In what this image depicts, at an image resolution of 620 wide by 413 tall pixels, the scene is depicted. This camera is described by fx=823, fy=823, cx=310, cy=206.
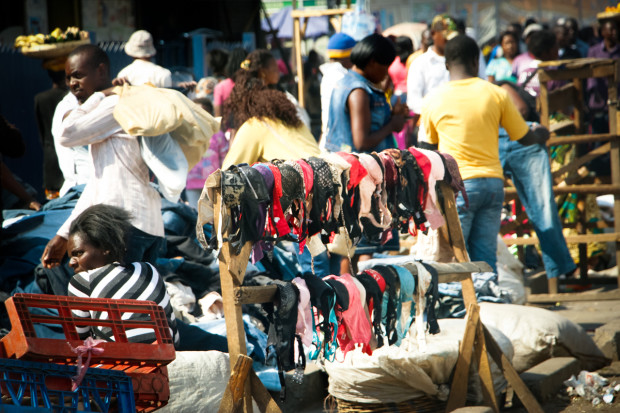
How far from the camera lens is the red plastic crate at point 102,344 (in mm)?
2830

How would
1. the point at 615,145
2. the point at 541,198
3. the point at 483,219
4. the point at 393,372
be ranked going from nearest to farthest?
1. the point at 393,372
2. the point at 483,219
3. the point at 541,198
4. the point at 615,145

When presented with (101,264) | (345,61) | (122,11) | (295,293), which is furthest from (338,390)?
(122,11)

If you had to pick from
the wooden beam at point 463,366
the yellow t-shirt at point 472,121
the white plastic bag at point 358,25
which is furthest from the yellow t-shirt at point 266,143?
the white plastic bag at point 358,25

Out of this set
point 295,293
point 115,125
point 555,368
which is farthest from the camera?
point 555,368

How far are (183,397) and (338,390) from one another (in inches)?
36.1

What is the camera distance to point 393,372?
4.29 m

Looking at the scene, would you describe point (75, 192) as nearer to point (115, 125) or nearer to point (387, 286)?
point (115, 125)

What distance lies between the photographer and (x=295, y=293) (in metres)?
3.49

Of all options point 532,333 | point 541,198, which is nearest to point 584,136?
point 541,198

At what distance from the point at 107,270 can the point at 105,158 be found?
3.88 feet

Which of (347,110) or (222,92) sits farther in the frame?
(222,92)

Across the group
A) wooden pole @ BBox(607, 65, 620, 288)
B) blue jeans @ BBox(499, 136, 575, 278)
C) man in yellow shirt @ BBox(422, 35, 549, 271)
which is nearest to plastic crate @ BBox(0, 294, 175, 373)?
man in yellow shirt @ BBox(422, 35, 549, 271)

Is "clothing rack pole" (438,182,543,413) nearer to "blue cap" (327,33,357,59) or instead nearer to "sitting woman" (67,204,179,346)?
"sitting woman" (67,204,179,346)

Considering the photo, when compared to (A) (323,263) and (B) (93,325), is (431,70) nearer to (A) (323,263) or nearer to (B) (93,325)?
(A) (323,263)
